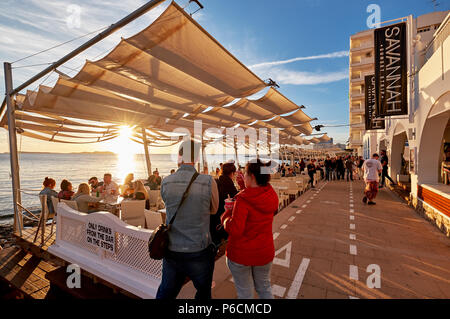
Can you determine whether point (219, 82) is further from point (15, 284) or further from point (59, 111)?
point (15, 284)

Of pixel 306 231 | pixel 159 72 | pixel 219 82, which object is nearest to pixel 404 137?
pixel 306 231

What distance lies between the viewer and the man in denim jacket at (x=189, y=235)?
1.68 m

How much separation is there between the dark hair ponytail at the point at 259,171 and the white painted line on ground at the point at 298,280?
167cm

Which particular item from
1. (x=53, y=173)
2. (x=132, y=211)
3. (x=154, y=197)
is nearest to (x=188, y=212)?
(x=132, y=211)

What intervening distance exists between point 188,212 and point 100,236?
2.09 metres

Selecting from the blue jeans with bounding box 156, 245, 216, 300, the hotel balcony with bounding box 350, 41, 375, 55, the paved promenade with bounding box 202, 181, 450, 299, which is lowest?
the paved promenade with bounding box 202, 181, 450, 299

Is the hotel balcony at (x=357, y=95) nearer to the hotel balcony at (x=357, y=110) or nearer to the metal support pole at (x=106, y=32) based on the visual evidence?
the hotel balcony at (x=357, y=110)

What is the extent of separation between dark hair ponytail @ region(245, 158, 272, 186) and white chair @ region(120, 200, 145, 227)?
133 inches

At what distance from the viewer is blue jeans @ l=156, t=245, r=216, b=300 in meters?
1.67

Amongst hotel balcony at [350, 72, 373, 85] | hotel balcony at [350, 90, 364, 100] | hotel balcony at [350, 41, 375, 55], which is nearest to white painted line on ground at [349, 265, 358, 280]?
hotel balcony at [350, 72, 373, 85]

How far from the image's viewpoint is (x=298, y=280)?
280 cm

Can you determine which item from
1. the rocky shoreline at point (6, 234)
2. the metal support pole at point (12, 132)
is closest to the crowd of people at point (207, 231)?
the metal support pole at point (12, 132)

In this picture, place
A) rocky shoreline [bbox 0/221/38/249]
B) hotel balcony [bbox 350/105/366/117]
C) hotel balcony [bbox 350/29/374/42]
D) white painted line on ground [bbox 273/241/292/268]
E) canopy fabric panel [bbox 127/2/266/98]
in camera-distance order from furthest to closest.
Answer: hotel balcony [bbox 350/29/374/42]
hotel balcony [bbox 350/105/366/117]
rocky shoreline [bbox 0/221/38/249]
white painted line on ground [bbox 273/241/292/268]
canopy fabric panel [bbox 127/2/266/98]

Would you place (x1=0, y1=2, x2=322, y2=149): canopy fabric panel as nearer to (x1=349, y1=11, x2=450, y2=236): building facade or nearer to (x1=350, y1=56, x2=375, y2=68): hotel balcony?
(x1=349, y1=11, x2=450, y2=236): building facade
